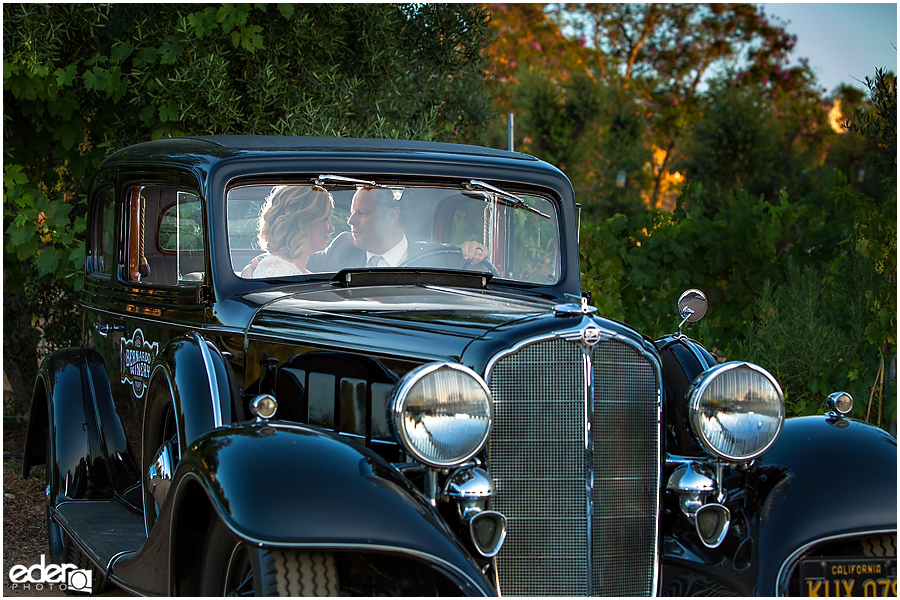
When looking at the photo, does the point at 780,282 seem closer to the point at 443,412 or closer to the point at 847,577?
the point at 847,577

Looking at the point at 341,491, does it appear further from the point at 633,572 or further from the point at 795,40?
the point at 795,40

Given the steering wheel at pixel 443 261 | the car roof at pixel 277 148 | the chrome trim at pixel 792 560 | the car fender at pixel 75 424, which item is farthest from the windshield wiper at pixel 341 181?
the chrome trim at pixel 792 560

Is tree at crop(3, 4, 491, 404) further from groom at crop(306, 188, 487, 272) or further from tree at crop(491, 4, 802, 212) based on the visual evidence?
tree at crop(491, 4, 802, 212)

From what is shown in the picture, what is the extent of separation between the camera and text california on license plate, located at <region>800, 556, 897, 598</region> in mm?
2916

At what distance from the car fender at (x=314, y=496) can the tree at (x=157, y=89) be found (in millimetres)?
4054

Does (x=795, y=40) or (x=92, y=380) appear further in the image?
(x=795, y=40)

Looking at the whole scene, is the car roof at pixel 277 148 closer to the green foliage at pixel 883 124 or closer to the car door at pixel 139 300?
the car door at pixel 139 300

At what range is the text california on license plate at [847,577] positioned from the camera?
9.57ft

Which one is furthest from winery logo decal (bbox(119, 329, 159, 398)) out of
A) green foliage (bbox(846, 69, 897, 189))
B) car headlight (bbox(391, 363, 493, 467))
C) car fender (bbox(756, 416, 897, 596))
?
green foliage (bbox(846, 69, 897, 189))

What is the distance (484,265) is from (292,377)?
1.01 m

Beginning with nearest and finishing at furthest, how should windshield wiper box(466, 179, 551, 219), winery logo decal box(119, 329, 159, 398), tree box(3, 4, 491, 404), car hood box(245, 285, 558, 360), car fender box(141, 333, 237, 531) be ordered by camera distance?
car hood box(245, 285, 558, 360), car fender box(141, 333, 237, 531), windshield wiper box(466, 179, 551, 219), winery logo decal box(119, 329, 159, 398), tree box(3, 4, 491, 404)

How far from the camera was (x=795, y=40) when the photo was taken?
22.0 m

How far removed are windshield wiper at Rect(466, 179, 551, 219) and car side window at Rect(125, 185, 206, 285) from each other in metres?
1.11

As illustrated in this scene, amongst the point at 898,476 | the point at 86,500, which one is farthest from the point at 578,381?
the point at 86,500
